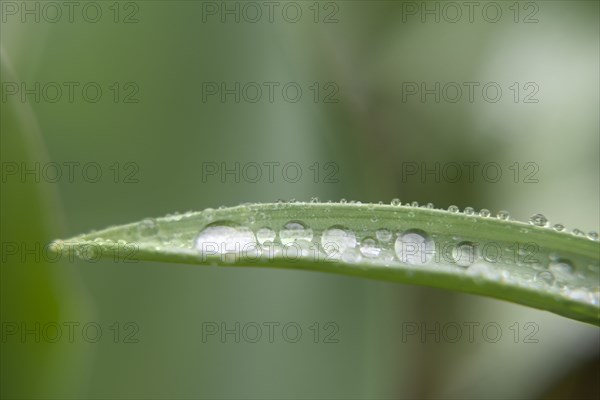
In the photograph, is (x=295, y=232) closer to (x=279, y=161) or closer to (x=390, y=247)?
(x=390, y=247)

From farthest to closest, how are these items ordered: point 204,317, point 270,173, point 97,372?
point 270,173, point 204,317, point 97,372

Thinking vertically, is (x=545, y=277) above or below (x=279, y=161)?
below

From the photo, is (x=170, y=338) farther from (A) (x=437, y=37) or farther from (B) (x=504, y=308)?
(A) (x=437, y=37)

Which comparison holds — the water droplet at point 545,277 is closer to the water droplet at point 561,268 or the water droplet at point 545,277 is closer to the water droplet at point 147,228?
the water droplet at point 561,268

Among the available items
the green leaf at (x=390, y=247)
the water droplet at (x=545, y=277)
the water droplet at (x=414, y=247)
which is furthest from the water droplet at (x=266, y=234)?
the water droplet at (x=545, y=277)

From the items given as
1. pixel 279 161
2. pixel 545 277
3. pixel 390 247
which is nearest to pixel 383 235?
pixel 390 247

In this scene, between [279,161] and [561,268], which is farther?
[279,161]

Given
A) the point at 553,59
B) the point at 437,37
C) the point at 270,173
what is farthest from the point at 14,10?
the point at 553,59
